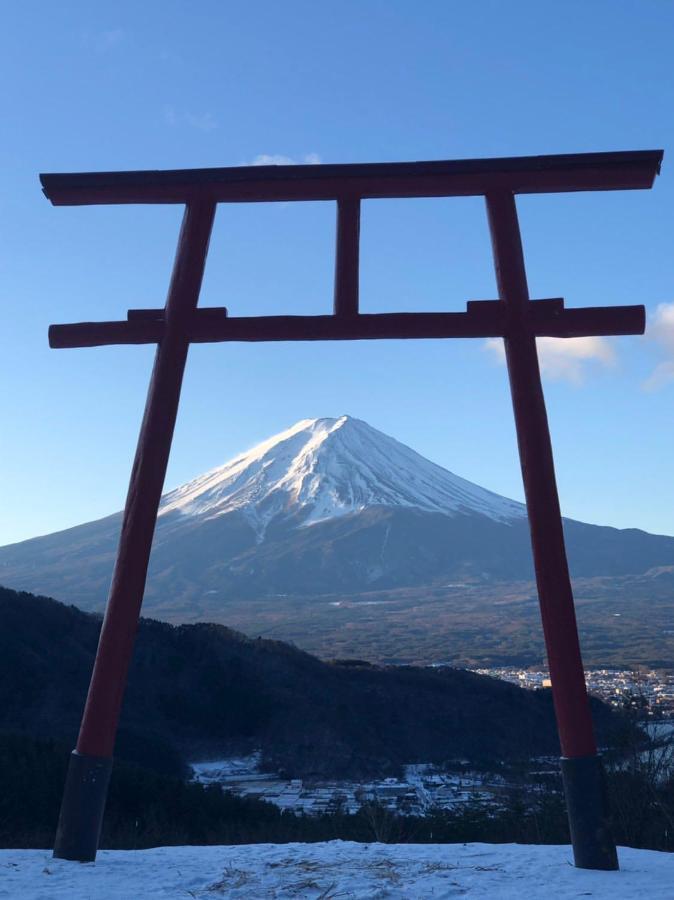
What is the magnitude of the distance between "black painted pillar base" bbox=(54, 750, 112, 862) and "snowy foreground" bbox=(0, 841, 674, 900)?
12 centimetres

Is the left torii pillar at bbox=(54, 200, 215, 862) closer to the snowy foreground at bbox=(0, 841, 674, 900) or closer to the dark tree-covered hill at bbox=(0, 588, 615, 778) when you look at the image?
the snowy foreground at bbox=(0, 841, 674, 900)

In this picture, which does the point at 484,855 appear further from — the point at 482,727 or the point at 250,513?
the point at 250,513

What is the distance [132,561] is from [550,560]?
3.09 m

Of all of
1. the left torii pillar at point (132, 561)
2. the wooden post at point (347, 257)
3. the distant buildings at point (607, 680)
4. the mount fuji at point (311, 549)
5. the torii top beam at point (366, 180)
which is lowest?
the left torii pillar at point (132, 561)

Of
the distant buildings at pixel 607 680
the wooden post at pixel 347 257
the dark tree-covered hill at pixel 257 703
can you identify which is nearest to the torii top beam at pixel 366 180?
the wooden post at pixel 347 257

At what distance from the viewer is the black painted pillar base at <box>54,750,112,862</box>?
264 inches

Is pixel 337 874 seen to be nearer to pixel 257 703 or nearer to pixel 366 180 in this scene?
pixel 366 180

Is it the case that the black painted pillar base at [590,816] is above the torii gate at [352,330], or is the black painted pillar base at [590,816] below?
below

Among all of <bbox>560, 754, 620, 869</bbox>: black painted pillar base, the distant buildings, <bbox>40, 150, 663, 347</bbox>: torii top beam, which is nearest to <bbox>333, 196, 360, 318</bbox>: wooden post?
<bbox>40, 150, 663, 347</bbox>: torii top beam

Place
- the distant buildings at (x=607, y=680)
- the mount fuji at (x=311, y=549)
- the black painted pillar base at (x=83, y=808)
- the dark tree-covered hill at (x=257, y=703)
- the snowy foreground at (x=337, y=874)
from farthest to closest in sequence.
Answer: the mount fuji at (x=311, y=549), the distant buildings at (x=607, y=680), the dark tree-covered hill at (x=257, y=703), the black painted pillar base at (x=83, y=808), the snowy foreground at (x=337, y=874)

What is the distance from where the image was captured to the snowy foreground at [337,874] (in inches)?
235

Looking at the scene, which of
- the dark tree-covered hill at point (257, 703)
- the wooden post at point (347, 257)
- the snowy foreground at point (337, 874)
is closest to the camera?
the snowy foreground at point (337, 874)

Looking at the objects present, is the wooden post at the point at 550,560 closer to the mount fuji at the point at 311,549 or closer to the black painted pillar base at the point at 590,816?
the black painted pillar base at the point at 590,816

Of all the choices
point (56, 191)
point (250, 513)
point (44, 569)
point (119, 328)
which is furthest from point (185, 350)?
point (250, 513)
